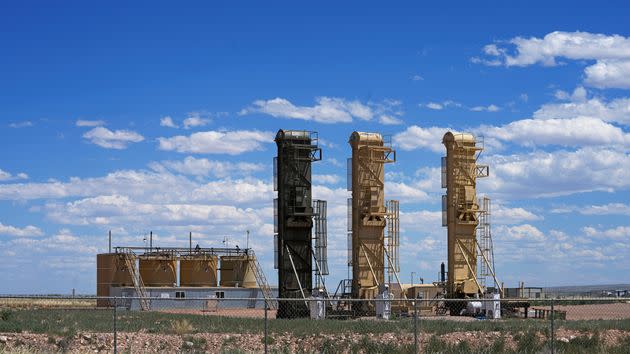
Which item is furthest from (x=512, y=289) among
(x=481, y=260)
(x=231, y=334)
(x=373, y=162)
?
(x=231, y=334)

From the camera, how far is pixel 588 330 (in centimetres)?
3039

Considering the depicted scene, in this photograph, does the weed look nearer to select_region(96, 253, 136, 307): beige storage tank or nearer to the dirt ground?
the dirt ground

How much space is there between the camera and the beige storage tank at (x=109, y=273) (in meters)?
65.4

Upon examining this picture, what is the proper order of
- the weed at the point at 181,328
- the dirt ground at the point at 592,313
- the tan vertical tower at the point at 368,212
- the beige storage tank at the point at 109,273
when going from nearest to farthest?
the weed at the point at 181,328, the dirt ground at the point at 592,313, the tan vertical tower at the point at 368,212, the beige storage tank at the point at 109,273

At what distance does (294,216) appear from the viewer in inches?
1858

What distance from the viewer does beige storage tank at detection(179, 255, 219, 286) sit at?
6900cm

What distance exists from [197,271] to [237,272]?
3339 millimetres

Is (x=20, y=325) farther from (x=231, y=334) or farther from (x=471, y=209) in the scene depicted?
(x=471, y=209)

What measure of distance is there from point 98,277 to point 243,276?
10863 mm

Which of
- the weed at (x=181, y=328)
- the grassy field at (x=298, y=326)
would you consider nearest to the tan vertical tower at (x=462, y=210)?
the grassy field at (x=298, y=326)

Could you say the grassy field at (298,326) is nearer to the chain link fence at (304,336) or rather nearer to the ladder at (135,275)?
the chain link fence at (304,336)

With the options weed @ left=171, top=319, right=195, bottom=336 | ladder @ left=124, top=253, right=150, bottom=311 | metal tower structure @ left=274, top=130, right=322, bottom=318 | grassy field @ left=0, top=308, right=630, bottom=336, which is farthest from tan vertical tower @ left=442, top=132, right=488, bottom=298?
ladder @ left=124, top=253, right=150, bottom=311

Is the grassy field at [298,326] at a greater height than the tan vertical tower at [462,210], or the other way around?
the tan vertical tower at [462,210]

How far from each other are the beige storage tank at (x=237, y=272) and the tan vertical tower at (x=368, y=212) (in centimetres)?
2235
